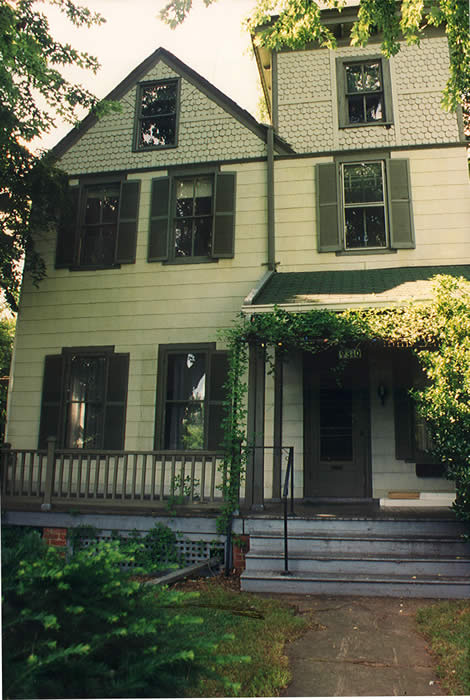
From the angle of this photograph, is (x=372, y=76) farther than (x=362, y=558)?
Yes

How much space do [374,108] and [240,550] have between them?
619 centimetres

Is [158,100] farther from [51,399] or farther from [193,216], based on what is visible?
[51,399]

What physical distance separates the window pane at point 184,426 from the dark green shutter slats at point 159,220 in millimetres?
2108

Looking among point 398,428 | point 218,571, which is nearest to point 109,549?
point 218,571

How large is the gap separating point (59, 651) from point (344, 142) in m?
7.22

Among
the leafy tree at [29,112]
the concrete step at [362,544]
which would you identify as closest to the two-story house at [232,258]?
the leafy tree at [29,112]

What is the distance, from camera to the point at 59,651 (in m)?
1.57

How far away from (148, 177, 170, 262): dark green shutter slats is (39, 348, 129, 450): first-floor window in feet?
4.94

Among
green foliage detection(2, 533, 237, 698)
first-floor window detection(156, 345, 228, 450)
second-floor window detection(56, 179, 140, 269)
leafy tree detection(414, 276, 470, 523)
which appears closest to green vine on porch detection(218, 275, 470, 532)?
leafy tree detection(414, 276, 470, 523)

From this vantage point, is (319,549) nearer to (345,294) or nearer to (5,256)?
(345,294)

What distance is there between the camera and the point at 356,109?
7.52m

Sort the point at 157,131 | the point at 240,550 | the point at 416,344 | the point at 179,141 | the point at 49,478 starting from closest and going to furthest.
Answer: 1. the point at 240,550
2. the point at 416,344
3. the point at 49,478
4. the point at 179,141
5. the point at 157,131

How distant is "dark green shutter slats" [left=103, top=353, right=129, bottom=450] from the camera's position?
6.84m

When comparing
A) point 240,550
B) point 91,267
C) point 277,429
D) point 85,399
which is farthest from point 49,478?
point 91,267
